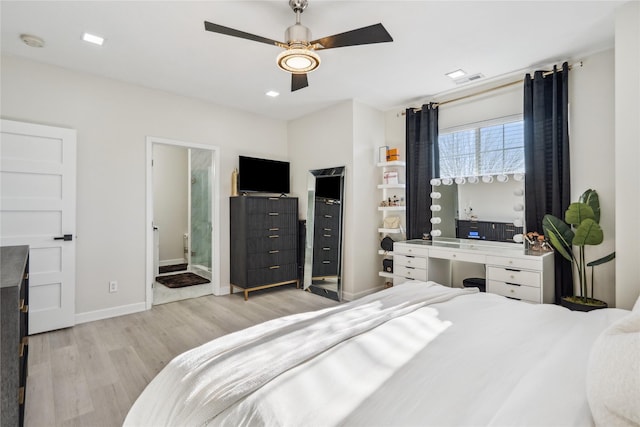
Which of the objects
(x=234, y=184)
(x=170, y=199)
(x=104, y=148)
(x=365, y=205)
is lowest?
(x=365, y=205)

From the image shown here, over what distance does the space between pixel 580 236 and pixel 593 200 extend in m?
0.44

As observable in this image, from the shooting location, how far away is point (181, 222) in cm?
667

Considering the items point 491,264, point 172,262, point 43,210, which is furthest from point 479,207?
point 172,262

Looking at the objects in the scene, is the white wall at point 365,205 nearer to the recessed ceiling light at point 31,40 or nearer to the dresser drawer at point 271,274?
the dresser drawer at point 271,274

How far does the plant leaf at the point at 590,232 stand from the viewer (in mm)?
2510

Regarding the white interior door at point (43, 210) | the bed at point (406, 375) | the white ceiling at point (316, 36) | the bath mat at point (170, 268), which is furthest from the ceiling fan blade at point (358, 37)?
the bath mat at point (170, 268)

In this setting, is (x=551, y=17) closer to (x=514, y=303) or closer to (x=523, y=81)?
(x=523, y=81)

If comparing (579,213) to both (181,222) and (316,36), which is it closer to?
(316,36)

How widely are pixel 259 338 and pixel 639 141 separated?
287cm

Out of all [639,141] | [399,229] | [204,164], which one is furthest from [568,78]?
[204,164]

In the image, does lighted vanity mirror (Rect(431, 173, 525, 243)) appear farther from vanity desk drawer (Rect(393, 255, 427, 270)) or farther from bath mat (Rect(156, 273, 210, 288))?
bath mat (Rect(156, 273, 210, 288))

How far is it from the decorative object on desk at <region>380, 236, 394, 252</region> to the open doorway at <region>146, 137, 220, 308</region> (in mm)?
2347

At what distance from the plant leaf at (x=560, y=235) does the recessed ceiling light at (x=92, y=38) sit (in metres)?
4.29

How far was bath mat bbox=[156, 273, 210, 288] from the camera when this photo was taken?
195 inches
